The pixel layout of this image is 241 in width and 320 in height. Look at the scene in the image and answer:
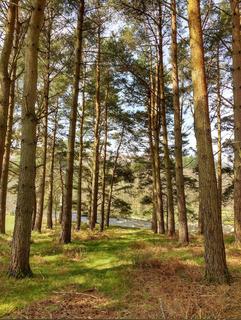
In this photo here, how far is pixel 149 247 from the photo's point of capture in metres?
11.1

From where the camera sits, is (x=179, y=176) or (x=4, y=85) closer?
(x=4, y=85)

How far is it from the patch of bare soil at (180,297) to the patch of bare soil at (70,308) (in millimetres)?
415

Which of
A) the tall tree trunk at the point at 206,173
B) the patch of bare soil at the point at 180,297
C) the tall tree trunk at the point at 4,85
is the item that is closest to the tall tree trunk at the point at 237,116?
the patch of bare soil at the point at 180,297

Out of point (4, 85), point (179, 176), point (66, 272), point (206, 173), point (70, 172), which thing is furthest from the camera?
point (70, 172)

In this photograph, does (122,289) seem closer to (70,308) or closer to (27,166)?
(70,308)

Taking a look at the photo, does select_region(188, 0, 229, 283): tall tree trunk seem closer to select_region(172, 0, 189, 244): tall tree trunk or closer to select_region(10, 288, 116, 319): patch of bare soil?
select_region(10, 288, 116, 319): patch of bare soil

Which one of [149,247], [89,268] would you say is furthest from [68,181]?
[89,268]

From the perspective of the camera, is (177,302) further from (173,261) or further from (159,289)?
(173,261)

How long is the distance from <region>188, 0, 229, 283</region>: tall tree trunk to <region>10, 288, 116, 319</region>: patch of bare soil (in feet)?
6.68

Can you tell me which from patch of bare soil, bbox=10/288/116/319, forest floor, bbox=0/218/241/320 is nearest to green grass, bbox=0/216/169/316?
forest floor, bbox=0/218/241/320

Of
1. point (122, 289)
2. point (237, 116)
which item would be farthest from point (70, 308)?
point (237, 116)

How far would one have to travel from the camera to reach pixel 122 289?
6.32 metres

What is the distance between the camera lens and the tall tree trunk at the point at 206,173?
6359 mm

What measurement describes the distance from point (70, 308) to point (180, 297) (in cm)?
170
